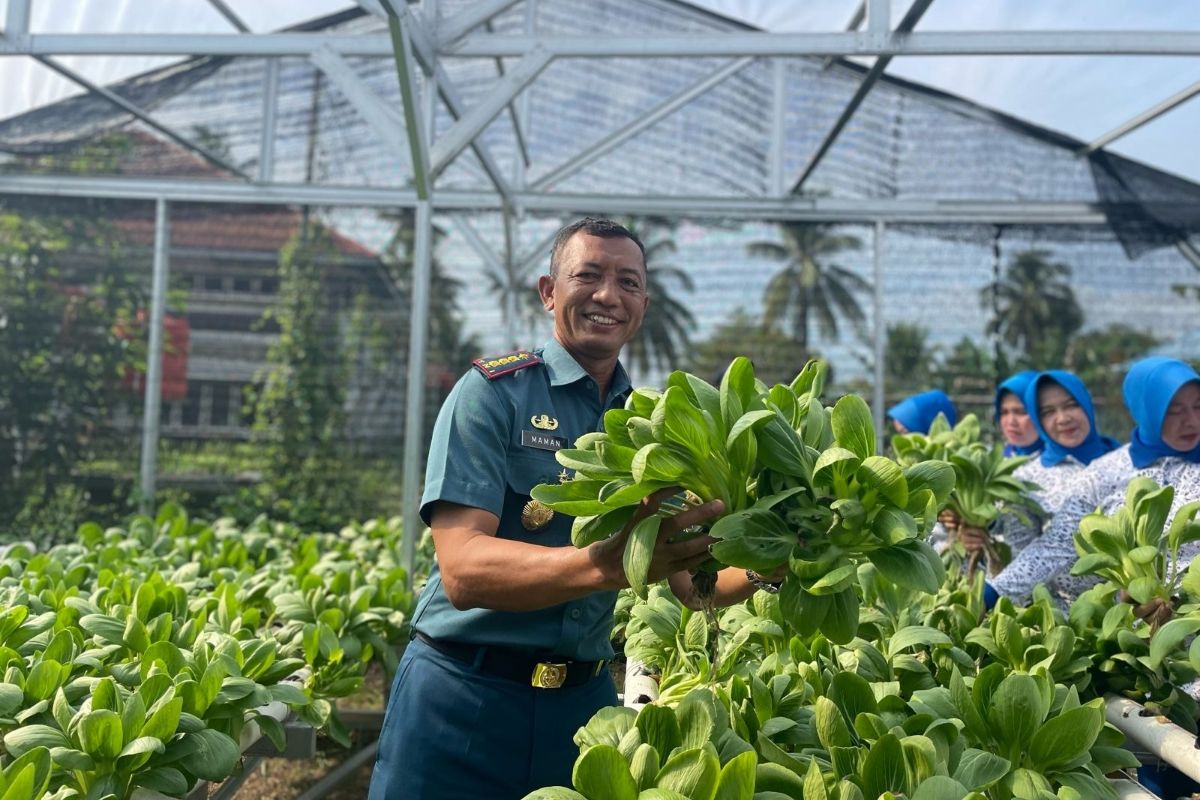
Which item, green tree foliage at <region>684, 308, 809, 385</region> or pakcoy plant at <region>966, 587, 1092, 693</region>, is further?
green tree foliage at <region>684, 308, 809, 385</region>

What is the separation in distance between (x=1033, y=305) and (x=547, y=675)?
5442mm

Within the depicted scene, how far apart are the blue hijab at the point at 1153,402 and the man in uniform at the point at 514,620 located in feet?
6.05

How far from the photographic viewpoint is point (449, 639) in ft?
5.64

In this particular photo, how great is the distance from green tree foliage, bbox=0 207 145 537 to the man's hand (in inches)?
222

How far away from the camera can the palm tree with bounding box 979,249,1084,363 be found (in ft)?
20.0

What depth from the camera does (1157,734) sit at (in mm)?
1882


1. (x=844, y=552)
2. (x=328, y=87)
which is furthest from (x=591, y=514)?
(x=328, y=87)

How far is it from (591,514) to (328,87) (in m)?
5.74

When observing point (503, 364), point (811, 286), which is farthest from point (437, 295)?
point (503, 364)

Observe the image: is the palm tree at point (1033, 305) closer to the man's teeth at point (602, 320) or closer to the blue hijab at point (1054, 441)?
the blue hijab at point (1054, 441)

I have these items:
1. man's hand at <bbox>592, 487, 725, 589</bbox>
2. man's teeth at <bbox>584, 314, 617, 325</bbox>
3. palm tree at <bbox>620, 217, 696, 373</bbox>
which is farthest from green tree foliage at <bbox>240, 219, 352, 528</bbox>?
man's hand at <bbox>592, 487, 725, 589</bbox>

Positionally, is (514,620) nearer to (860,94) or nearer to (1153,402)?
(1153,402)

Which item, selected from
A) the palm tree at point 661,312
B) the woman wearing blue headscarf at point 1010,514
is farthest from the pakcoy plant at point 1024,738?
the palm tree at point 661,312

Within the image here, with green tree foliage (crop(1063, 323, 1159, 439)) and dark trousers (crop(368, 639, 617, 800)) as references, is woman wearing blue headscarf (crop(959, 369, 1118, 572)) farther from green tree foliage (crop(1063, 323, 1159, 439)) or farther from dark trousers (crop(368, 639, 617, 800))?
green tree foliage (crop(1063, 323, 1159, 439))
